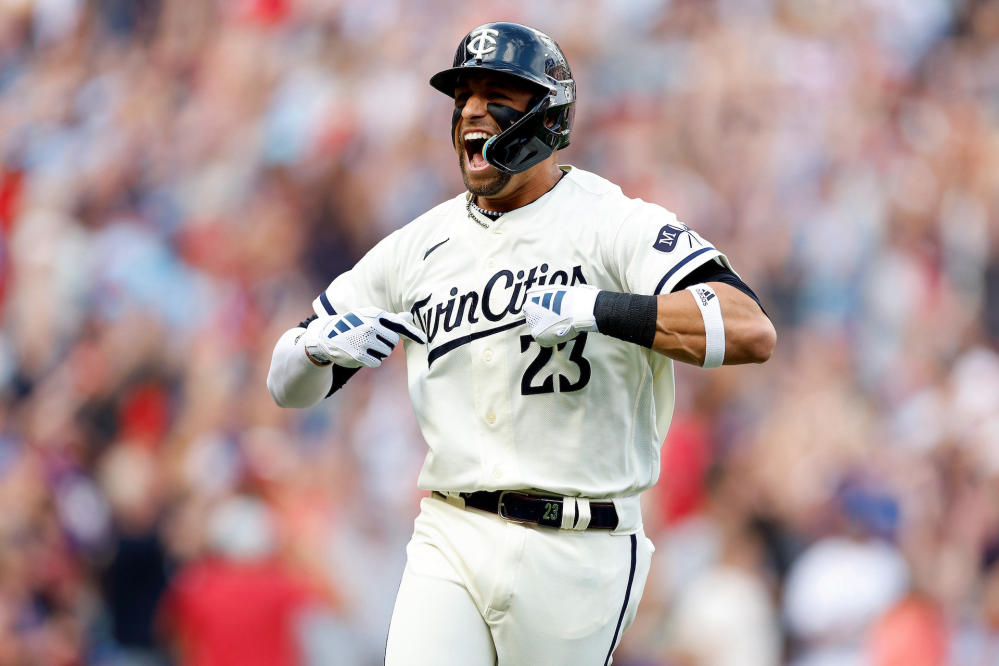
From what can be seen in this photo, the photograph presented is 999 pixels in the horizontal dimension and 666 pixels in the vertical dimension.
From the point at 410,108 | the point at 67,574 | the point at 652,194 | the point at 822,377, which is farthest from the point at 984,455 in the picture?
the point at 67,574

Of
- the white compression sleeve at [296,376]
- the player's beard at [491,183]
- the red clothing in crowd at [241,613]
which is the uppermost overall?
the player's beard at [491,183]

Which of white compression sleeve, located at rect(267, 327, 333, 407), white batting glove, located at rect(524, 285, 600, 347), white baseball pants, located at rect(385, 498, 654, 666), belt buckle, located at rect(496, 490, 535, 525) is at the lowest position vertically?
white baseball pants, located at rect(385, 498, 654, 666)

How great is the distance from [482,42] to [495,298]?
76cm

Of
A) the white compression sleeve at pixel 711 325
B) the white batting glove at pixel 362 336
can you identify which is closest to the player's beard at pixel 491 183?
the white batting glove at pixel 362 336

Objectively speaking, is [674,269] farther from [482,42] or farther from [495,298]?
[482,42]

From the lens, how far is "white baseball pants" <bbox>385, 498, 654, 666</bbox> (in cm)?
339

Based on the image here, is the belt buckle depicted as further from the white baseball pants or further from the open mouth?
the open mouth

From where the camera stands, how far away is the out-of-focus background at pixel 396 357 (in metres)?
7.09

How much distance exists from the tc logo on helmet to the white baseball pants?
1339 mm

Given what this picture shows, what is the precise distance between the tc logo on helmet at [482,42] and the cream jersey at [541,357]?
18.1 inches

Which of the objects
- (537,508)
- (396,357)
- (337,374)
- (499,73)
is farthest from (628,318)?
(396,357)

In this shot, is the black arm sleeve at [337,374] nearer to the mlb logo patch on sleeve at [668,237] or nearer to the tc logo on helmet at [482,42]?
the tc logo on helmet at [482,42]

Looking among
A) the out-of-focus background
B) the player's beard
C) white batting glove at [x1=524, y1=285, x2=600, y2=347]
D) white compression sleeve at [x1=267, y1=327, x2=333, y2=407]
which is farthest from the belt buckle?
the out-of-focus background

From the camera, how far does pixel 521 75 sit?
358 cm
